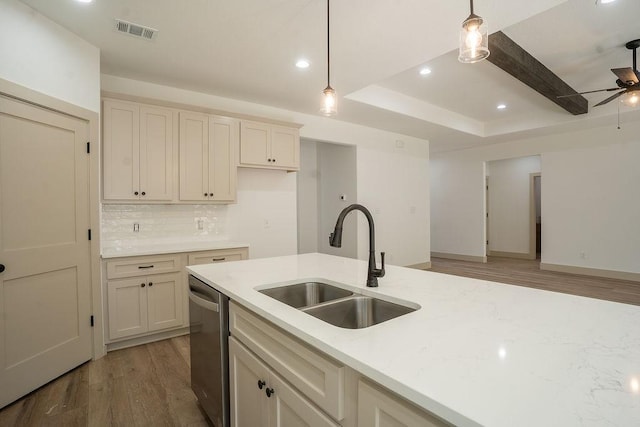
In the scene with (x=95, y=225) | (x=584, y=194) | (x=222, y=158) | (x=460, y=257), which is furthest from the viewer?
(x=460, y=257)

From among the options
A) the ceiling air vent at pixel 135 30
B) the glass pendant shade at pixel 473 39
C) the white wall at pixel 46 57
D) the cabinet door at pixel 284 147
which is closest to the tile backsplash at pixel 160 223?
the cabinet door at pixel 284 147

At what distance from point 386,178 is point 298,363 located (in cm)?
516

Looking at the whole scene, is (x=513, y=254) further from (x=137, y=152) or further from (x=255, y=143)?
(x=137, y=152)

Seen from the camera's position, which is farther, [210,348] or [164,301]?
[164,301]

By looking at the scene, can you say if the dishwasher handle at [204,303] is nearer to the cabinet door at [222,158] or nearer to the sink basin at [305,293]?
the sink basin at [305,293]

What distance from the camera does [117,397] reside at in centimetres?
220

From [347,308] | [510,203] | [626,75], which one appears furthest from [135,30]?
[510,203]

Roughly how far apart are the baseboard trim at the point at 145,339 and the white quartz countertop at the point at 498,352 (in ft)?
7.25

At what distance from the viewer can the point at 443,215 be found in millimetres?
8125

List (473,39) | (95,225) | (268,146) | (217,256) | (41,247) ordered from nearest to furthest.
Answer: (473,39), (41,247), (95,225), (217,256), (268,146)

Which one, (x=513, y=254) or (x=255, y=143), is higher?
(x=255, y=143)

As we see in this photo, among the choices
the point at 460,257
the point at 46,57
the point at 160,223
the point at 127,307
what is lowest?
the point at 460,257

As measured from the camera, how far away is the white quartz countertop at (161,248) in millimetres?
2938

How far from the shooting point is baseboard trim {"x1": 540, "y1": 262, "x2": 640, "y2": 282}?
5.40 m
